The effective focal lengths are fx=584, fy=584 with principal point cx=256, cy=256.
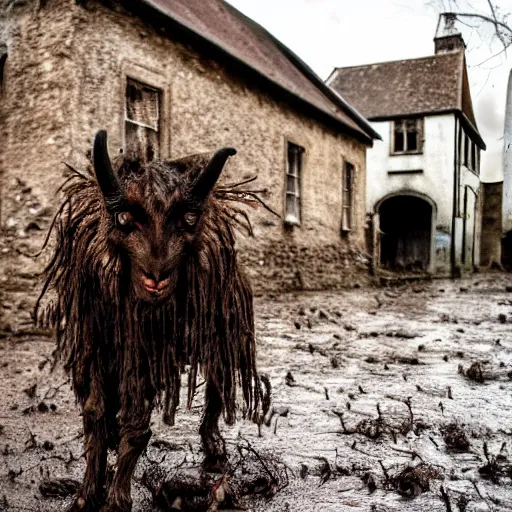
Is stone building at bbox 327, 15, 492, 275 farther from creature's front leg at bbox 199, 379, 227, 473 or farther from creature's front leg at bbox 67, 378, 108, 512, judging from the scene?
creature's front leg at bbox 67, 378, 108, 512

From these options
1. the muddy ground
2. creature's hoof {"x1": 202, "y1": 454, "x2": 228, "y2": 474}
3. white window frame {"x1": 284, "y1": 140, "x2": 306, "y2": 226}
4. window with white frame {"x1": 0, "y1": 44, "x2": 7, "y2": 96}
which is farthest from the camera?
white window frame {"x1": 284, "y1": 140, "x2": 306, "y2": 226}

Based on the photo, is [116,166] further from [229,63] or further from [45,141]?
[229,63]

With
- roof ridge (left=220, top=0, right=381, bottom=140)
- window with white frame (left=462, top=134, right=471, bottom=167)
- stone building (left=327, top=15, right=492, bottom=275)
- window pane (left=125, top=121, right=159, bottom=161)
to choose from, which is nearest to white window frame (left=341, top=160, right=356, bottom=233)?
roof ridge (left=220, top=0, right=381, bottom=140)

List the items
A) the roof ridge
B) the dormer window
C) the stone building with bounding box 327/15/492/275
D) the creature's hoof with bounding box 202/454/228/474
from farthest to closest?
the dormer window
the stone building with bounding box 327/15/492/275
the roof ridge
the creature's hoof with bounding box 202/454/228/474

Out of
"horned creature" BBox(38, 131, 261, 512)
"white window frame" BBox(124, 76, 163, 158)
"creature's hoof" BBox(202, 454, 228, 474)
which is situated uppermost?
"white window frame" BBox(124, 76, 163, 158)

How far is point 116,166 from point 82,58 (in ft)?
18.6

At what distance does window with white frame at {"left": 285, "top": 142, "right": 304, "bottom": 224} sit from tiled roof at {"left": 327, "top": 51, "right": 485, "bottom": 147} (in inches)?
446

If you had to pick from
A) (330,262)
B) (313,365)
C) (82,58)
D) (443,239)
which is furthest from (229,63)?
(443,239)

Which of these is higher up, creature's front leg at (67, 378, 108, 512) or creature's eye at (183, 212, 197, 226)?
creature's eye at (183, 212, 197, 226)

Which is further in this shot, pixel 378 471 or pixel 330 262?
pixel 330 262

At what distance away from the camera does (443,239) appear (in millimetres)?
22516

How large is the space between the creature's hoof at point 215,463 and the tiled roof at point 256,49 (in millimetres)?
Answer: 6627

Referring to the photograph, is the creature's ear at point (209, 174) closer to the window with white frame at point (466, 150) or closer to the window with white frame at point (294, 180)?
the window with white frame at point (294, 180)

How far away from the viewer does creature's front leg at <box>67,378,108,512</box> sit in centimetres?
212
